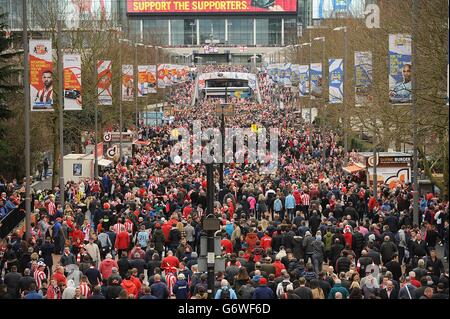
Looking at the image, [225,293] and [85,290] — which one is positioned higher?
[225,293]

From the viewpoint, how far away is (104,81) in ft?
156

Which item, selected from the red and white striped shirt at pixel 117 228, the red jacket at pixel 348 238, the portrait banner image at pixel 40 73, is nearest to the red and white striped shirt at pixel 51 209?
the portrait banner image at pixel 40 73

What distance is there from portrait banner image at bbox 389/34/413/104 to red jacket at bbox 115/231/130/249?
878cm

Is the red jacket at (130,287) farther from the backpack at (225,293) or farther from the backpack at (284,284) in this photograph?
the backpack at (284,284)

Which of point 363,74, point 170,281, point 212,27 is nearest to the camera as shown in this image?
point 170,281

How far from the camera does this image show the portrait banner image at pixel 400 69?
30281 millimetres

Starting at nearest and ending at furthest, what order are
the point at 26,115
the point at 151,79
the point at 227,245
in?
the point at 227,245 → the point at 26,115 → the point at 151,79

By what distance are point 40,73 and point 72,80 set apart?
6.94m

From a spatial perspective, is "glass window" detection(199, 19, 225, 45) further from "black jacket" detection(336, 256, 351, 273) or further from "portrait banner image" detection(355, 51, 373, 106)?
"black jacket" detection(336, 256, 351, 273)

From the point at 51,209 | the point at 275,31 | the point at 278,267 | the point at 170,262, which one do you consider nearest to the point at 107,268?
the point at 170,262

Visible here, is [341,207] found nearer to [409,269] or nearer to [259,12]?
[409,269]

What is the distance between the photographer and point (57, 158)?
50.5 metres

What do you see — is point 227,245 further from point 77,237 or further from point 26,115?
point 26,115

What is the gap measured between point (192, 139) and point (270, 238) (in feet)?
115
